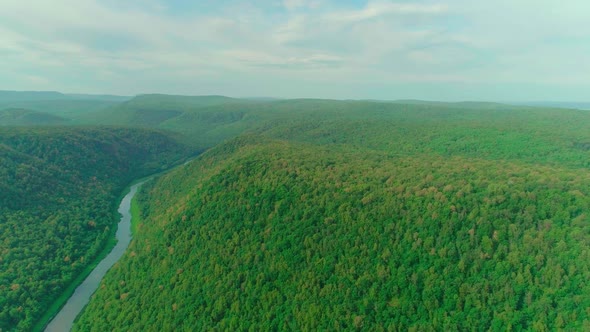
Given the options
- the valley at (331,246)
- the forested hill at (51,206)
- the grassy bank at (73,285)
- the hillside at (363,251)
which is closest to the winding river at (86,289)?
the grassy bank at (73,285)

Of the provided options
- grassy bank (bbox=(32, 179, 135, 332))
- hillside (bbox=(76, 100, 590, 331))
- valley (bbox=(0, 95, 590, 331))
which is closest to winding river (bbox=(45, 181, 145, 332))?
grassy bank (bbox=(32, 179, 135, 332))

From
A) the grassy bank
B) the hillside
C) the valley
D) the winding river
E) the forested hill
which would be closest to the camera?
the hillside

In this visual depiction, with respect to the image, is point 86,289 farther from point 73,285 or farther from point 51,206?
point 51,206

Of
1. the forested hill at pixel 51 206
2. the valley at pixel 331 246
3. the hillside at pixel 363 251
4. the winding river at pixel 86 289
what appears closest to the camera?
the hillside at pixel 363 251

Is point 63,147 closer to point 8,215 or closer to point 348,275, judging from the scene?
point 8,215

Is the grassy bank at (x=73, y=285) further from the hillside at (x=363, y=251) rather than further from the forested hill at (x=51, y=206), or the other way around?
the hillside at (x=363, y=251)

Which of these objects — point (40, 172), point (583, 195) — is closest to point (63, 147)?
point (40, 172)

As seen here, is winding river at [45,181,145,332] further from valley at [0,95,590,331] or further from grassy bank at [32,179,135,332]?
valley at [0,95,590,331]
